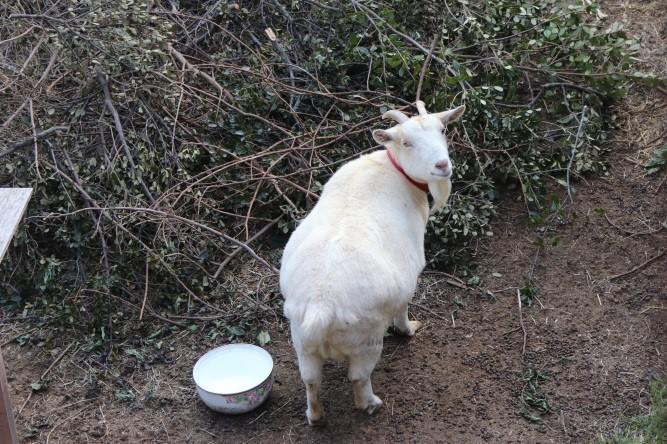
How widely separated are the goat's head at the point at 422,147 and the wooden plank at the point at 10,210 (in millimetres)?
1887

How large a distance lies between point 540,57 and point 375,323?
3.65m

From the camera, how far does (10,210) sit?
3.08m

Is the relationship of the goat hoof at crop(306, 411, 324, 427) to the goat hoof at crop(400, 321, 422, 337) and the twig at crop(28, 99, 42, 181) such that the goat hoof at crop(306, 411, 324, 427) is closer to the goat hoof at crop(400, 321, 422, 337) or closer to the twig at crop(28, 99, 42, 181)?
the goat hoof at crop(400, 321, 422, 337)

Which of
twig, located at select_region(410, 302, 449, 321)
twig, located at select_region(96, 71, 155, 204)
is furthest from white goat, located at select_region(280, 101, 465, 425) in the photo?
twig, located at select_region(96, 71, 155, 204)

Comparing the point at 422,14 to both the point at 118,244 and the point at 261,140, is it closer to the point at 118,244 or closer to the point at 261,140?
the point at 261,140

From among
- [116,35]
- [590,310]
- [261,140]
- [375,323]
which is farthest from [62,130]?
[590,310]

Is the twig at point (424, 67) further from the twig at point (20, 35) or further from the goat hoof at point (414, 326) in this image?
the twig at point (20, 35)

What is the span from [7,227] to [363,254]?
1657 mm

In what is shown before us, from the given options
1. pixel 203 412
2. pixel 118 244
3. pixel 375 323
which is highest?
pixel 375 323

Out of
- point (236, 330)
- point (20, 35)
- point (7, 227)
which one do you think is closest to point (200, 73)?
point (20, 35)

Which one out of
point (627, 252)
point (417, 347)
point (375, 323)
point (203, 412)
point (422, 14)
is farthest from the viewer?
point (422, 14)

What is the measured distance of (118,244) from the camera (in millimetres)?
4773

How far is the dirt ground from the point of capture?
4004 millimetres

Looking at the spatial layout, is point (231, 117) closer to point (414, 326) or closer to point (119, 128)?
point (119, 128)
